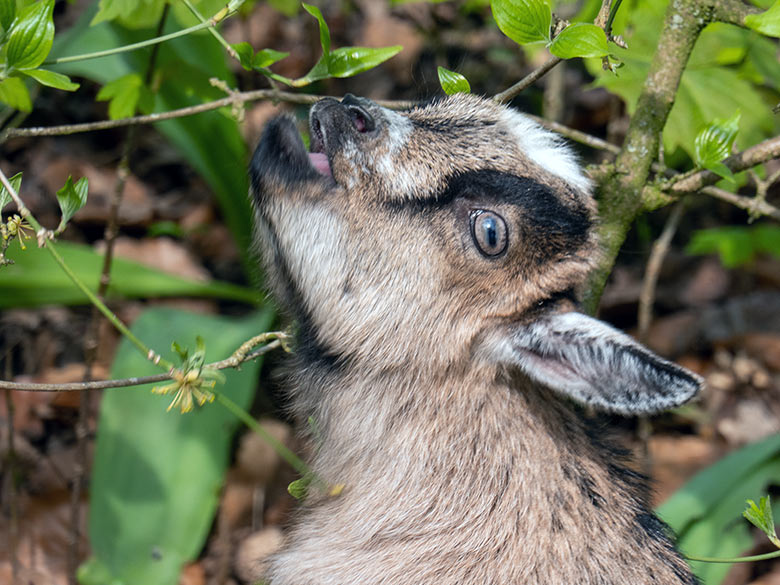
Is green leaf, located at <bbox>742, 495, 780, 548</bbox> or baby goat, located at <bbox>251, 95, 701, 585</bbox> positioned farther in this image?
baby goat, located at <bbox>251, 95, 701, 585</bbox>

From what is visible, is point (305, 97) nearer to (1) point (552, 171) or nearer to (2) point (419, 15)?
(1) point (552, 171)

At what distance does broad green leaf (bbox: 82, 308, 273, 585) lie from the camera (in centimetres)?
363

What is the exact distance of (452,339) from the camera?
256cm

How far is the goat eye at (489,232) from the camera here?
249 centimetres

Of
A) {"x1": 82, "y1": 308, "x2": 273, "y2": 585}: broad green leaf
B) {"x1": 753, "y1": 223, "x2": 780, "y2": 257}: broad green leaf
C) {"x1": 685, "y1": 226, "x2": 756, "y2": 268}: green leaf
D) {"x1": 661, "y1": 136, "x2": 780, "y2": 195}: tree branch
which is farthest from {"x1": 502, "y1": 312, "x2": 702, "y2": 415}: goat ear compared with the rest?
{"x1": 753, "y1": 223, "x2": 780, "y2": 257}: broad green leaf

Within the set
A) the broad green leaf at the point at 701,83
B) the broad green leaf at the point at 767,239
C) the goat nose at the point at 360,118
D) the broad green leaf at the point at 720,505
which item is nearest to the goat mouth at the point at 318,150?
the goat nose at the point at 360,118

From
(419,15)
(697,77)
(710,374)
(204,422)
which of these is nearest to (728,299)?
(710,374)

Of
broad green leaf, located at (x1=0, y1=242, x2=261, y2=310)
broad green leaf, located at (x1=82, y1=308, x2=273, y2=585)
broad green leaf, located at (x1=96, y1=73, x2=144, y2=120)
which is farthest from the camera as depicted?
broad green leaf, located at (x1=0, y1=242, x2=261, y2=310)

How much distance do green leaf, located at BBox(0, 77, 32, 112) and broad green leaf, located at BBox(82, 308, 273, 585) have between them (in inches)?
56.6

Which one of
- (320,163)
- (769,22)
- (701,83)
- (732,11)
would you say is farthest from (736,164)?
(320,163)

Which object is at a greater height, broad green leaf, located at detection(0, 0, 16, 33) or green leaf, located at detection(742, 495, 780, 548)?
broad green leaf, located at detection(0, 0, 16, 33)

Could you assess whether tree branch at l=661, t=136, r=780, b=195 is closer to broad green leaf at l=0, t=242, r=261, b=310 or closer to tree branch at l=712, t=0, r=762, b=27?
tree branch at l=712, t=0, r=762, b=27

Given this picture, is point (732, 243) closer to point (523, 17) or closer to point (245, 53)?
point (523, 17)

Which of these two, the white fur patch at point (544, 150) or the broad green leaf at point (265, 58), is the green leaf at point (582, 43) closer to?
the white fur patch at point (544, 150)
